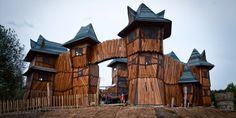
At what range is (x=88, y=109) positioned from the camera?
2695cm

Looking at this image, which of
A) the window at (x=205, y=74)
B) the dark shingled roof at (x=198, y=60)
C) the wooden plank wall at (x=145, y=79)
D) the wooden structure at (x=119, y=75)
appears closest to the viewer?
the wooden plank wall at (x=145, y=79)

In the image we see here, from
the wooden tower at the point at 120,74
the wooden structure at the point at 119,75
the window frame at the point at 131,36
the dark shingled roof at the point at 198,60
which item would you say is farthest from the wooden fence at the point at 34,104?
the wooden tower at the point at 120,74

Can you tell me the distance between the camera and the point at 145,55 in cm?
3152

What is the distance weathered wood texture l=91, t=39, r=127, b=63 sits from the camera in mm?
35094

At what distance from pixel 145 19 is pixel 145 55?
378 centimetres

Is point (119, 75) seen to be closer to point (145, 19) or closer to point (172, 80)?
point (172, 80)

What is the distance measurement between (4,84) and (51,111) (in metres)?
9.56

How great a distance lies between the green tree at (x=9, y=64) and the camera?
114 ft

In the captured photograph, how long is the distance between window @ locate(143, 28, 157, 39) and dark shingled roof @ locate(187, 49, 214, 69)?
11800 mm

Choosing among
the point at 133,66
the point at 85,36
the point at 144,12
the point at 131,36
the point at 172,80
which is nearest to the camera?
the point at 133,66

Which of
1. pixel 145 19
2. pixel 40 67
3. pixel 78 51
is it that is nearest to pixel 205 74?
pixel 145 19

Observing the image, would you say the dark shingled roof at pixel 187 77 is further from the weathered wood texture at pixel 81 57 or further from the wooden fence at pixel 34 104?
the wooden fence at pixel 34 104

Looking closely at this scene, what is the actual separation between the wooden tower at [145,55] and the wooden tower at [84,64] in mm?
6738

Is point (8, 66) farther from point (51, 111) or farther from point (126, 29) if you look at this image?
point (126, 29)
